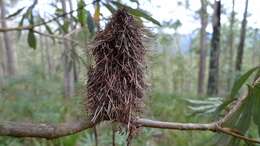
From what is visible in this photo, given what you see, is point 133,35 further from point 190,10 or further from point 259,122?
point 190,10

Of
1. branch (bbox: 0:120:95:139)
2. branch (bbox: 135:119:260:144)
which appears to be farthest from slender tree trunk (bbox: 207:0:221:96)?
branch (bbox: 0:120:95:139)

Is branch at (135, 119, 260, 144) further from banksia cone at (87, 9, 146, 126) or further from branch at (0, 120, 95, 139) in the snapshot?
branch at (0, 120, 95, 139)

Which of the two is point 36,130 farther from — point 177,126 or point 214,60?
point 214,60

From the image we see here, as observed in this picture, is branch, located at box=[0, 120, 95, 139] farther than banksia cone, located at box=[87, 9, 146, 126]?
No

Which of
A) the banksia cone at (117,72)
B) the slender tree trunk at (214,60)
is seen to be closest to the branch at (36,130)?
the banksia cone at (117,72)

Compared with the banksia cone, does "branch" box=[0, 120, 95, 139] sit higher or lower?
lower

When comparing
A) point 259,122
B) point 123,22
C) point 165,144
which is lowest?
point 165,144

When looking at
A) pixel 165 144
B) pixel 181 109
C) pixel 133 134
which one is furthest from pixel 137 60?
pixel 181 109

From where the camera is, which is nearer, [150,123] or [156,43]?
[150,123]

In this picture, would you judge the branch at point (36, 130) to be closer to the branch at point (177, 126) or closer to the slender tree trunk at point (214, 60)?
the branch at point (177, 126)

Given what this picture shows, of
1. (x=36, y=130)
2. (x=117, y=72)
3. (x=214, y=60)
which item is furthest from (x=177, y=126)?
(x=214, y=60)
